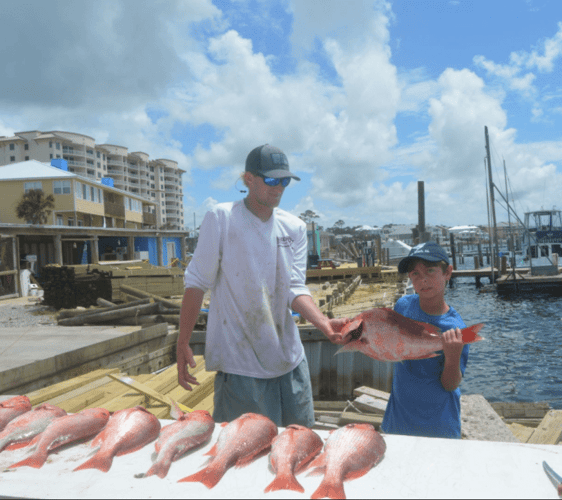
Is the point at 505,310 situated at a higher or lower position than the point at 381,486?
lower

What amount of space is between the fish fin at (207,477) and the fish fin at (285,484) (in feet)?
0.69

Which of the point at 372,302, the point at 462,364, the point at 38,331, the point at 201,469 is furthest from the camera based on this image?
the point at 372,302

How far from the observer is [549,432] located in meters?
5.45

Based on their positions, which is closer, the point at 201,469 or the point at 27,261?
the point at 201,469

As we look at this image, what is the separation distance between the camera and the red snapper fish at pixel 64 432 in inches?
75.6

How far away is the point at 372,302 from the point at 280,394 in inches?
636

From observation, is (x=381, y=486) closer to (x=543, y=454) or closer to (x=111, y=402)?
(x=543, y=454)

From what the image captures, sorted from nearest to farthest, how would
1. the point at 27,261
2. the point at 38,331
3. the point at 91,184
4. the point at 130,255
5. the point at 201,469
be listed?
the point at 201,469
the point at 38,331
the point at 27,261
the point at 130,255
the point at 91,184

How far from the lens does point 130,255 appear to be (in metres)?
37.0

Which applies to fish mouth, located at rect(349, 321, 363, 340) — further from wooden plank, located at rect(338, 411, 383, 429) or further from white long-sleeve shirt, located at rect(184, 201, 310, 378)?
wooden plank, located at rect(338, 411, 383, 429)

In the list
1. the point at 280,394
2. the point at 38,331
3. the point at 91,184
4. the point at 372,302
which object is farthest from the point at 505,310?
the point at 91,184

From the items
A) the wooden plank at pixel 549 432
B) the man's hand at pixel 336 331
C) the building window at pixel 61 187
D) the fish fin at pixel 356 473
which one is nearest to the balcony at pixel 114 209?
the building window at pixel 61 187

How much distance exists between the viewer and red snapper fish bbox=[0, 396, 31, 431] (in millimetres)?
2297

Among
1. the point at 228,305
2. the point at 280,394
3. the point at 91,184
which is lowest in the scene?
the point at 280,394
